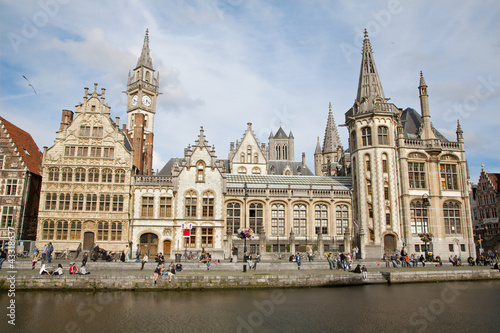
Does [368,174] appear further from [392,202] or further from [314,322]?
[314,322]

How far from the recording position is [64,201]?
3962 centimetres

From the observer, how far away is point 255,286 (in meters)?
25.4

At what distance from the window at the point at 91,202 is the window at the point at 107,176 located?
1.98 meters

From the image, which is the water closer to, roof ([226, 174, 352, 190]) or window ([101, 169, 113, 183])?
window ([101, 169, 113, 183])

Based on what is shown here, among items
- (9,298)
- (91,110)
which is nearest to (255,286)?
(9,298)

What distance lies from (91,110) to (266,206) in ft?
76.7

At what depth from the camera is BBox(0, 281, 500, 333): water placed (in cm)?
1644

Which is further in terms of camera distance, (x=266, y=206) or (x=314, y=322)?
(x=266, y=206)

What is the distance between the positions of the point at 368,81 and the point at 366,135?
7.88 metres

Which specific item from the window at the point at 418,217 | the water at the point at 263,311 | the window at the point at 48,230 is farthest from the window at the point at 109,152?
the window at the point at 418,217

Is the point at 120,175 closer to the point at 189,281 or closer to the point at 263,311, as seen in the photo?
the point at 189,281

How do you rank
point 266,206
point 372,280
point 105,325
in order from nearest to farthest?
point 105,325
point 372,280
point 266,206

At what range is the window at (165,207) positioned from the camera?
40938 mm

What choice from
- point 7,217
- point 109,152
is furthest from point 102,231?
point 7,217
